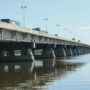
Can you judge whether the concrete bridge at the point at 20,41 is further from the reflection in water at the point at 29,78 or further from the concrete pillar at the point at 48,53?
the reflection in water at the point at 29,78

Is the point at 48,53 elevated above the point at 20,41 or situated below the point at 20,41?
below

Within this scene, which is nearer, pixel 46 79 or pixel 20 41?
pixel 46 79

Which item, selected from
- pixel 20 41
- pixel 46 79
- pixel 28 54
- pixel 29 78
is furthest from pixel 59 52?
pixel 46 79

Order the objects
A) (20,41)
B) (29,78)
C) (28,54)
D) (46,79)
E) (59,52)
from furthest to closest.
A: (59,52), (28,54), (20,41), (29,78), (46,79)

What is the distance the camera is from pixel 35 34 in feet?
389

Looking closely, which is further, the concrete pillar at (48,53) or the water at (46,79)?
the concrete pillar at (48,53)

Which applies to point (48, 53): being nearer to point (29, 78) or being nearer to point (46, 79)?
point (29, 78)

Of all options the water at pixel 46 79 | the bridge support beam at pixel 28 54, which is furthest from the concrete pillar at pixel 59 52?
the water at pixel 46 79

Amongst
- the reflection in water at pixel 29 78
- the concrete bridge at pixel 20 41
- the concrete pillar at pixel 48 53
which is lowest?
the reflection in water at pixel 29 78

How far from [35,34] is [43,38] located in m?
16.3

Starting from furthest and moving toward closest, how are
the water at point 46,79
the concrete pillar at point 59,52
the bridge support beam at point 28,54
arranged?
the concrete pillar at point 59,52
the bridge support beam at point 28,54
the water at point 46,79

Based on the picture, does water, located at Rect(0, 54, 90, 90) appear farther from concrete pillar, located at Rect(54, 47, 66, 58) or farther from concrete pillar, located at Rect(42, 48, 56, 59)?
concrete pillar, located at Rect(54, 47, 66, 58)

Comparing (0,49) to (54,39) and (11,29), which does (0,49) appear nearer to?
(11,29)

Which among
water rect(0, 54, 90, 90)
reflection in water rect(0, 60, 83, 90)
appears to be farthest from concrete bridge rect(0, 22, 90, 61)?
water rect(0, 54, 90, 90)
